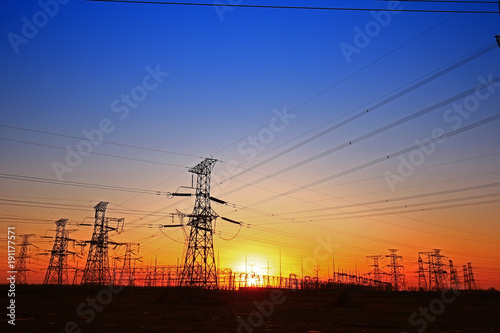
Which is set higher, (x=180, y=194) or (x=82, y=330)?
(x=180, y=194)

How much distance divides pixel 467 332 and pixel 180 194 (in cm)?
3524

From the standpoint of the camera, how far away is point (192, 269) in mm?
45750

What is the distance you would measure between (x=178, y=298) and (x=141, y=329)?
91.4ft

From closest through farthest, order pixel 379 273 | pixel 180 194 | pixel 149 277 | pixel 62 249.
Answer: pixel 180 194 < pixel 62 249 < pixel 149 277 < pixel 379 273

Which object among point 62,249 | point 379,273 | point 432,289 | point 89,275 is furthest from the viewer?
point 379,273

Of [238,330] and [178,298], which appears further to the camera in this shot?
[178,298]

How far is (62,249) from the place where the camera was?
252 feet

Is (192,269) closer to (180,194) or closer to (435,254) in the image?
(180,194)

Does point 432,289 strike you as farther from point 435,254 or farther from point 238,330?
point 238,330

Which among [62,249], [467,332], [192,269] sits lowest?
[467,332]

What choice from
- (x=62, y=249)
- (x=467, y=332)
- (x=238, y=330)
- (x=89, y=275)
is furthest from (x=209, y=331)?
(x=62, y=249)

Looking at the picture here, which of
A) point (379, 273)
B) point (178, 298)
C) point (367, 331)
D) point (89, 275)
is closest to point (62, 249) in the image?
point (89, 275)

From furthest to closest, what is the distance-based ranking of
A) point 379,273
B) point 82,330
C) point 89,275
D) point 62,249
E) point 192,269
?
point 379,273 → point 62,249 → point 89,275 → point 192,269 → point 82,330

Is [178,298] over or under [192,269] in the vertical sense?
under
